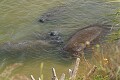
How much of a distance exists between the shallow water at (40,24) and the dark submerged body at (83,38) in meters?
0.32

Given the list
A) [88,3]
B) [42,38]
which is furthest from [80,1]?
[42,38]

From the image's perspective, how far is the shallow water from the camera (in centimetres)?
789

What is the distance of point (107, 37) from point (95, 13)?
5.77ft

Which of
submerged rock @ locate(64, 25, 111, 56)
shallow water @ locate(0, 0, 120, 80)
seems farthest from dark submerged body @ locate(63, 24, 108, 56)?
shallow water @ locate(0, 0, 120, 80)

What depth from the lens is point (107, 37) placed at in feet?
27.7

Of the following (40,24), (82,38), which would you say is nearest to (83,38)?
(82,38)

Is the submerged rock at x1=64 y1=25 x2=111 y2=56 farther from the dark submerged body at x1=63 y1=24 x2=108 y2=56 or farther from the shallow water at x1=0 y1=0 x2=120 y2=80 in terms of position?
the shallow water at x1=0 y1=0 x2=120 y2=80

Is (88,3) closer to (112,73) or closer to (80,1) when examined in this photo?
(80,1)

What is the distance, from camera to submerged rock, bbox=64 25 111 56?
784 centimetres

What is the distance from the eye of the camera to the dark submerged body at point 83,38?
→ 7.84 meters

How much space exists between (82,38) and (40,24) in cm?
198

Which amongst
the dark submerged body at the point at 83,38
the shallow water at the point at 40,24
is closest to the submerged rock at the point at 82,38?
the dark submerged body at the point at 83,38

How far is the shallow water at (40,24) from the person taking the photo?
7.89 metres

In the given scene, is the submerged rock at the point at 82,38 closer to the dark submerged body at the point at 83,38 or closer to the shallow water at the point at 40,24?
the dark submerged body at the point at 83,38
